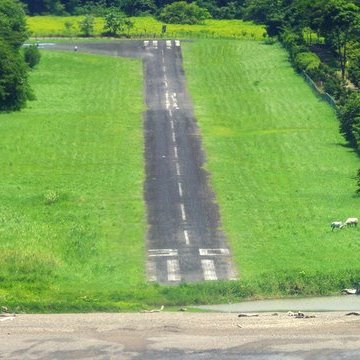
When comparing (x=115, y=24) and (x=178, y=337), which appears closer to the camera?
(x=178, y=337)

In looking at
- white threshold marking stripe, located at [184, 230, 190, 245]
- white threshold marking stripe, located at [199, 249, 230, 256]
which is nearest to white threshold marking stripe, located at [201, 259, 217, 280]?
white threshold marking stripe, located at [199, 249, 230, 256]

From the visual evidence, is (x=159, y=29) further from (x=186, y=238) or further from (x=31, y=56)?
(x=186, y=238)

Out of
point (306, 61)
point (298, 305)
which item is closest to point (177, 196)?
point (298, 305)

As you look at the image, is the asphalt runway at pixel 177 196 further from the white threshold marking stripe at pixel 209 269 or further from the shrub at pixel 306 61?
the shrub at pixel 306 61

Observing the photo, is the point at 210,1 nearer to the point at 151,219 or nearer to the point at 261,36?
the point at 261,36

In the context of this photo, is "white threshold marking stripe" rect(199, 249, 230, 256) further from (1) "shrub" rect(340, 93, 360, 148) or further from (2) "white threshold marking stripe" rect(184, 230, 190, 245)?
(1) "shrub" rect(340, 93, 360, 148)
